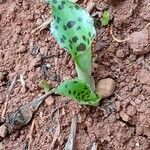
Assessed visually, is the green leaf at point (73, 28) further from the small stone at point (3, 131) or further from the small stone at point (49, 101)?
the small stone at point (3, 131)

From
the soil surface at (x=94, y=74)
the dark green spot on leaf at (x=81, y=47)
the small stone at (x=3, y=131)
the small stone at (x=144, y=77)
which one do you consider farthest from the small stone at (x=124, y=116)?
the small stone at (x=3, y=131)

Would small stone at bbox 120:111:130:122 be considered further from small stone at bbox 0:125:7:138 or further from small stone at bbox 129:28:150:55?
small stone at bbox 0:125:7:138

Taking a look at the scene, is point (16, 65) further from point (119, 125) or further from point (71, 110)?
point (119, 125)

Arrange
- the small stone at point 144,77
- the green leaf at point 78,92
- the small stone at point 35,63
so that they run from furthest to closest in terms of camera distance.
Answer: the small stone at point 35,63 → the small stone at point 144,77 → the green leaf at point 78,92

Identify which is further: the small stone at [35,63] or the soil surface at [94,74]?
the small stone at [35,63]

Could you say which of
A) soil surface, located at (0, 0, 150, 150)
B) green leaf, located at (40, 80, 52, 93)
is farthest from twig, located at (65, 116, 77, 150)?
green leaf, located at (40, 80, 52, 93)

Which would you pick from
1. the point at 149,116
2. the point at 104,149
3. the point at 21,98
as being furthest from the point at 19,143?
the point at 149,116
